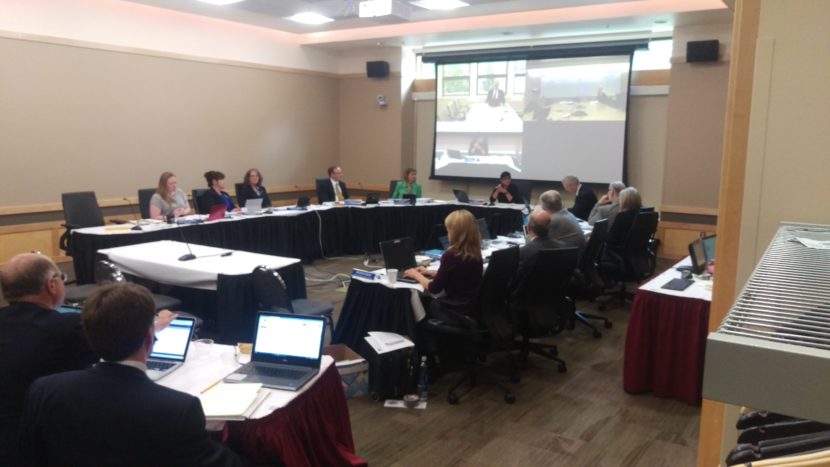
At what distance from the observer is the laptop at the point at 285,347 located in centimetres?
255

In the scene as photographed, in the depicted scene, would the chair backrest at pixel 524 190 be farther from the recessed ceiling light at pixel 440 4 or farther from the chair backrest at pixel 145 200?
the chair backrest at pixel 145 200

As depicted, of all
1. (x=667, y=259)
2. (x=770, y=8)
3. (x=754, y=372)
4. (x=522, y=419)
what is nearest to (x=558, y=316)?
(x=522, y=419)

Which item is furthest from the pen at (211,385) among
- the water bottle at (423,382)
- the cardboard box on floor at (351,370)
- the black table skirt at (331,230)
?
the black table skirt at (331,230)

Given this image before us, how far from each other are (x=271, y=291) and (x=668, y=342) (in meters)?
2.68

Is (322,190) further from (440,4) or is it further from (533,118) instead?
(533,118)

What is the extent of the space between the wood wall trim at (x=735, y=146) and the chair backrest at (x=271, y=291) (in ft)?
8.51

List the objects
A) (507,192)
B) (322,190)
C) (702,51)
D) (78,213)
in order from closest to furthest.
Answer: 1. (78,213)
2. (702,51)
3. (507,192)
4. (322,190)

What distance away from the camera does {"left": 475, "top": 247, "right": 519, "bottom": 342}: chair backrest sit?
12.7ft

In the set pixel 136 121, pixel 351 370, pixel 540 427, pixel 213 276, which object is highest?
pixel 136 121

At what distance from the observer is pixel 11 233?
7035 millimetres

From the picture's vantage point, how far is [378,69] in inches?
422

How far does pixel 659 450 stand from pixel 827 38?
230cm

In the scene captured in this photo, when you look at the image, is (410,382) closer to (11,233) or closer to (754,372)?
(754,372)

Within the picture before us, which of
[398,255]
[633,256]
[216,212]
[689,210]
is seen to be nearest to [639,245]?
[633,256]
